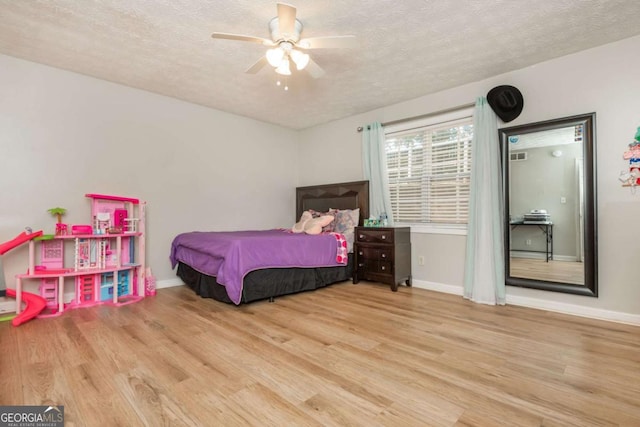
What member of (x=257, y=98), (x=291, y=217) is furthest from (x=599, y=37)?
(x=291, y=217)

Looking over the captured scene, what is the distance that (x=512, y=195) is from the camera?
3383mm

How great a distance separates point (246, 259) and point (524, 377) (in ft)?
7.87

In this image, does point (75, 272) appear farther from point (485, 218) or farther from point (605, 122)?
point (605, 122)

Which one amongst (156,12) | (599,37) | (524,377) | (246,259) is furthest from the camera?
(246,259)

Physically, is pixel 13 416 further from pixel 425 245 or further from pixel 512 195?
pixel 512 195

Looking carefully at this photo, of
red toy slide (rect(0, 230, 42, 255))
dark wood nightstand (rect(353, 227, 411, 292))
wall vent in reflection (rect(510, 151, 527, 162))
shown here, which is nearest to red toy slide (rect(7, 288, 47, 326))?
red toy slide (rect(0, 230, 42, 255))

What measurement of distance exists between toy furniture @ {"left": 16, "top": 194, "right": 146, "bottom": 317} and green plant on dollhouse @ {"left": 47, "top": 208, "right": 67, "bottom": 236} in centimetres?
7

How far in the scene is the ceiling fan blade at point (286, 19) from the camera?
6.68 ft

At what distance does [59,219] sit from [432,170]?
4.39 metres

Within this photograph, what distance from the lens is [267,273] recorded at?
3355 mm

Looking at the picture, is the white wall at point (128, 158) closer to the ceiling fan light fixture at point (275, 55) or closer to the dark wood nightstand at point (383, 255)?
the dark wood nightstand at point (383, 255)

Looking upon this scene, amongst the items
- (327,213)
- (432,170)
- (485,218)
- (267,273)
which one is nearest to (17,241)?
(267,273)

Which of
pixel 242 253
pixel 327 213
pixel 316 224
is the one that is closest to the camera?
pixel 242 253

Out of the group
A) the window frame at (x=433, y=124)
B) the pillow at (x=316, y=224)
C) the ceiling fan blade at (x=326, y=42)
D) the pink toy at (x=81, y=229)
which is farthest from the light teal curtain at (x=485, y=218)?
the pink toy at (x=81, y=229)
